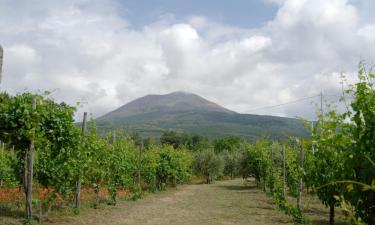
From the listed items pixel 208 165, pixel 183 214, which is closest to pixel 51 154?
pixel 183 214

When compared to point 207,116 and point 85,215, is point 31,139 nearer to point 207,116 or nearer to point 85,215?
A: point 85,215

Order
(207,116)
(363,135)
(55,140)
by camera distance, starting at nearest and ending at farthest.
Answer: (363,135), (55,140), (207,116)

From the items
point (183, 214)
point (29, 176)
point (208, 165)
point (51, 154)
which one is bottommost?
point (183, 214)

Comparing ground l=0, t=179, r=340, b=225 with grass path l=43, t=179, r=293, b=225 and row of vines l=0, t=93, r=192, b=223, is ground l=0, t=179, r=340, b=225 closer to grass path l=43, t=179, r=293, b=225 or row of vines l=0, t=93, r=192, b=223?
grass path l=43, t=179, r=293, b=225

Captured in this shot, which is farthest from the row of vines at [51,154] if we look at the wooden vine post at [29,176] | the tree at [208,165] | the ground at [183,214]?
the tree at [208,165]

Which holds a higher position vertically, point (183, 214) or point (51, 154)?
point (51, 154)

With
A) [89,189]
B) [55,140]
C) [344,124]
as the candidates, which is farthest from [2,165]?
[344,124]

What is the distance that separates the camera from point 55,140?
927 cm

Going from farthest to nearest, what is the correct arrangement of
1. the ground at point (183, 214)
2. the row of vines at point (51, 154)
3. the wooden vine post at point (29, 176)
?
the ground at point (183, 214), the wooden vine post at point (29, 176), the row of vines at point (51, 154)

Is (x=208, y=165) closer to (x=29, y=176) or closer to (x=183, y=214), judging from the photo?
(x=183, y=214)

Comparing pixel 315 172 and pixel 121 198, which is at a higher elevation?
pixel 315 172

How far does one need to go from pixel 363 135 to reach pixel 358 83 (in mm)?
872

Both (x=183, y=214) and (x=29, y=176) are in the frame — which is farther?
(x=183, y=214)

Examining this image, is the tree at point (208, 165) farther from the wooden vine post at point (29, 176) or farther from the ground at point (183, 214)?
the wooden vine post at point (29, 176)
